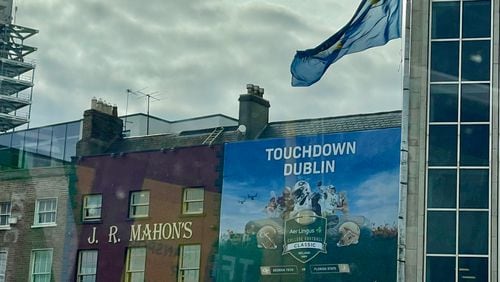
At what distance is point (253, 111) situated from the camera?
48.2m

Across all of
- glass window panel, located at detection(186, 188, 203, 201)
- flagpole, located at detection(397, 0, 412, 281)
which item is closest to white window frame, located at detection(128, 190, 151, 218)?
glass window panel, located at detection(186, 188, 203, 201)

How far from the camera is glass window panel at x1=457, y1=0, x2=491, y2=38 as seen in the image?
37.8 meters

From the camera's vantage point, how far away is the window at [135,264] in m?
47.5

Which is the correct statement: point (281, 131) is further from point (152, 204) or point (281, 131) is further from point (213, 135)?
point (152, 204)

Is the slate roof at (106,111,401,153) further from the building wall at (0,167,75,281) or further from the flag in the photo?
the flag

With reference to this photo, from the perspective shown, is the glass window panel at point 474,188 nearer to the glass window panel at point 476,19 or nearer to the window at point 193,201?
the glass window panel at point 476,19

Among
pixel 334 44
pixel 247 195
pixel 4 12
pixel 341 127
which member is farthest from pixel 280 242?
pixel 4 12

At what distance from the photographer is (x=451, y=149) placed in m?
37.2

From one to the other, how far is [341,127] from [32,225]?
1524cm

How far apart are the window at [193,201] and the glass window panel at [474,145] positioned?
44.5ft

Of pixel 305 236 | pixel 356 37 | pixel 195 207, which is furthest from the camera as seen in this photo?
pixel 195 207

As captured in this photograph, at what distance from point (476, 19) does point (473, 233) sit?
747 cm

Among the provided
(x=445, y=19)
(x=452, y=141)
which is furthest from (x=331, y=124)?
(x=452, y=141)

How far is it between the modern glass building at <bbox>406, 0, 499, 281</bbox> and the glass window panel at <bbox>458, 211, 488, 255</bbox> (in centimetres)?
3
